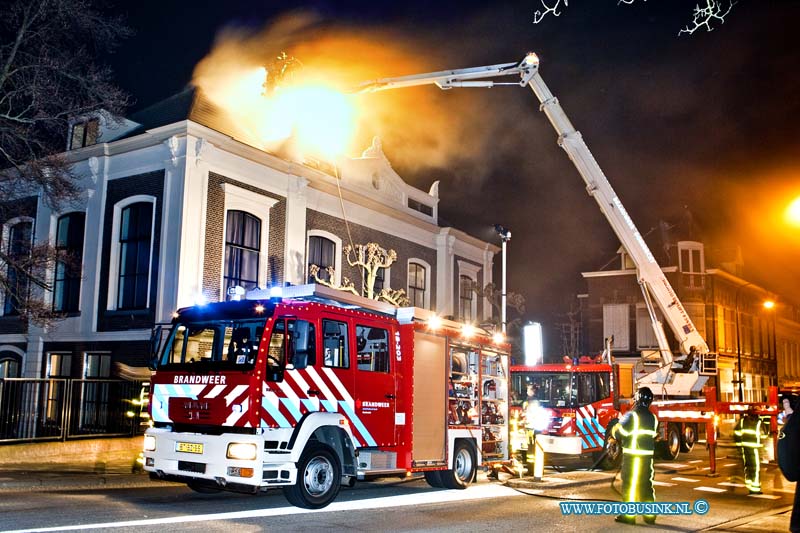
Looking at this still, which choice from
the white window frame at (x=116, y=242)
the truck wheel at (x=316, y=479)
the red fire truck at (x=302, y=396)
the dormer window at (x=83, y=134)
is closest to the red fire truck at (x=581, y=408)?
the red fire truck at (x=302, y=396)

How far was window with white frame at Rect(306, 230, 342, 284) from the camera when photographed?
866 inches

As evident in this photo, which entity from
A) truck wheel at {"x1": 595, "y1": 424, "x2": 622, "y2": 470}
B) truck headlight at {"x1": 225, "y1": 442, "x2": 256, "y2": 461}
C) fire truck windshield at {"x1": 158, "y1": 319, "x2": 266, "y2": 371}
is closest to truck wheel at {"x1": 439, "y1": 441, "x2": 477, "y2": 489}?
truck headlight at {"x1": 225, "y1": 442, "x2": 256, "y2": 461}

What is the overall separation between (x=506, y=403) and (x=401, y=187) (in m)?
13.7

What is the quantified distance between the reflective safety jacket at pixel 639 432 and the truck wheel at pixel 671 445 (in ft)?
34.0

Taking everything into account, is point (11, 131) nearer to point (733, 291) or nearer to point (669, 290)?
point (669, 290)

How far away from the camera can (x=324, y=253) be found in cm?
2256

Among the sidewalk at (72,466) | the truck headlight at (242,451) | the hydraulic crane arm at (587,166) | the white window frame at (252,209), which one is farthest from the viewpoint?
the white window frame at (252,209)

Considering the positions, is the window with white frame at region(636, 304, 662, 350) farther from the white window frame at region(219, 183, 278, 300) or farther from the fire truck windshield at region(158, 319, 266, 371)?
the fire truck windshield at region(158, 319, 266, 371)

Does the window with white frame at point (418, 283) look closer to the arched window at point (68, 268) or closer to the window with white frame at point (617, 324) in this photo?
the arched window at point (68, 268)

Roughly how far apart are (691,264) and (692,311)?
7.92 feet

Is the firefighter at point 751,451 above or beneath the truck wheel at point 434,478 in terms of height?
above

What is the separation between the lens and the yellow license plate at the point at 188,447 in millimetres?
8706

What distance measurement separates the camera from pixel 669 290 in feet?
63.3

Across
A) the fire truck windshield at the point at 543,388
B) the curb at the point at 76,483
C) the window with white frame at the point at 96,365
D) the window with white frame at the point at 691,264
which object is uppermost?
the window with white frame at the point at 691,264
